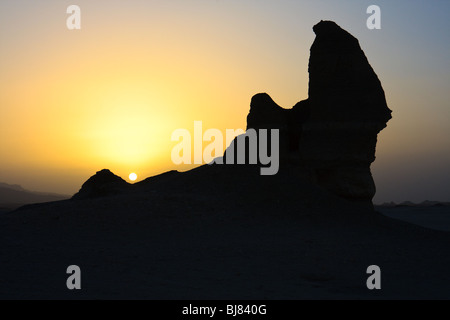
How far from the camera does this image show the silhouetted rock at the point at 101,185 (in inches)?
1045

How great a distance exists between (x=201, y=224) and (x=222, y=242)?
2.52 m

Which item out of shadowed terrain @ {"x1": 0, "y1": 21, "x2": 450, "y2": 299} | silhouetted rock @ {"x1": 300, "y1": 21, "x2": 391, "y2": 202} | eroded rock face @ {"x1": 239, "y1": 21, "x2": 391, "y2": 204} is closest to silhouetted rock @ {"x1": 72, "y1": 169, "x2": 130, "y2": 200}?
shadowed terrain @ {"x1": 0, "y1": 21, "x2": 450, "y2": 299}

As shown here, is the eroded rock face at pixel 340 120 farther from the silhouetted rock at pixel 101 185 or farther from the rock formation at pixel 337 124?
the silhouetted rock at pixel 101 185

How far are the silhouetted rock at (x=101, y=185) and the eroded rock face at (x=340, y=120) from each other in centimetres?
896

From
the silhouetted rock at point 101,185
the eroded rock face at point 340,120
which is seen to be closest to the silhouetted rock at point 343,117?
the eroded rock face at point 340,120

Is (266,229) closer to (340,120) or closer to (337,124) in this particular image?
(337,124)

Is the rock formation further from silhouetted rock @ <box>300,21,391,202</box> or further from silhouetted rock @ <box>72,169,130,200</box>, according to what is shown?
silhouetted rock @ <box>72,169,130,200</box>

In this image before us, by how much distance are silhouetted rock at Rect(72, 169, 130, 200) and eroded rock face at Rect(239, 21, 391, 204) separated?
8.96 meters

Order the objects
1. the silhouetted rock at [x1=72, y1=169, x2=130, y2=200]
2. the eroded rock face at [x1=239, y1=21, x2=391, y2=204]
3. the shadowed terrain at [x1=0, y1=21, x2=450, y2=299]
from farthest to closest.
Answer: the silhouetted rock at [x1=72, y1=169, x2=130, y2=200] < the eroded rock face at [x1=239, y1=21, x2=391, y2=204] < the shadowed terrain at [x1=0, y1=21, x2=450, y2=299]

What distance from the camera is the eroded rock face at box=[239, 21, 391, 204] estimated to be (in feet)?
75.3

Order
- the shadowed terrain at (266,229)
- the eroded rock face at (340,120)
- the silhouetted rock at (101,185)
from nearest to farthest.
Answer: the shadowed terrain at (266,229)
the eroded rock face at (340,120)
the silhouetted rock at (101,185)

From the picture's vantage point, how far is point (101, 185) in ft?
89.1

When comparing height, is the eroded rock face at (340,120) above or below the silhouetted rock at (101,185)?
above

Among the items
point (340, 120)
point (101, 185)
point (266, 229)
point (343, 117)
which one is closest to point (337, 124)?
point (340, 120)
